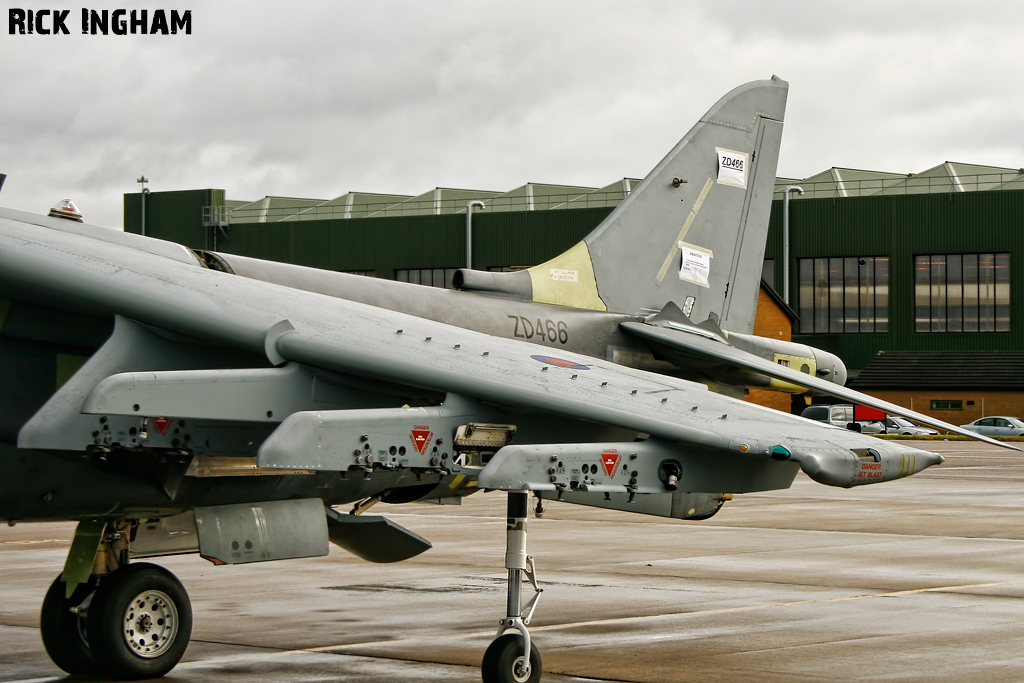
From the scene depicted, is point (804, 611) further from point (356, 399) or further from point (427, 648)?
point (356, 399)

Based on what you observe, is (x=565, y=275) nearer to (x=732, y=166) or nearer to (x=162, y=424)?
(x=732, y=166)

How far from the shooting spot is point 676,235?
13.1 metres

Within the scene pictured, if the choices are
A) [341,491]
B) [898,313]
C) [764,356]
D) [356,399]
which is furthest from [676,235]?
[898,313]

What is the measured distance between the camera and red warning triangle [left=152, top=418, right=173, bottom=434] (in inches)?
308

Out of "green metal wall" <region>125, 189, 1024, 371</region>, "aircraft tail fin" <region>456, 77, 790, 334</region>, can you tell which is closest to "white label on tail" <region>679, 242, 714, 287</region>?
"aircraft tail fin" <region>456, 77, 790, 334</region>

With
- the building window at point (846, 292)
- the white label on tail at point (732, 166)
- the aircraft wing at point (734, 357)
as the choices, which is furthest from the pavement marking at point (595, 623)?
the building window at point (846, 292)

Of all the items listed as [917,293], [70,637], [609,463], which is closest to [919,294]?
[917,293]

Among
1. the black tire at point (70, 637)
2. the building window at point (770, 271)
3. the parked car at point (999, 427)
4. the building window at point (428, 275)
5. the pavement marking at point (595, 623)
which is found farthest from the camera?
the building window at point (428, 275)

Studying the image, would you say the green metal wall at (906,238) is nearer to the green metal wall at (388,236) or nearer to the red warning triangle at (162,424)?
the green metal wall at (388,236)

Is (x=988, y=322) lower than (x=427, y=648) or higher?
higher

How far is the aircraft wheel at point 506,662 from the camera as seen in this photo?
8.36 m

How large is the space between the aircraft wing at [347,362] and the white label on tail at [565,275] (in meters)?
3.60

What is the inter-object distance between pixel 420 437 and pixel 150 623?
3.45 m

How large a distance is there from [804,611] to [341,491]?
16.1 feet
